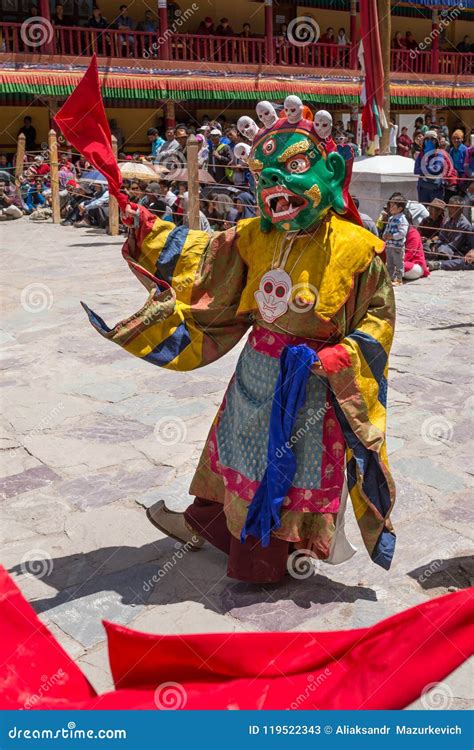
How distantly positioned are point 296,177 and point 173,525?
62.1 inches

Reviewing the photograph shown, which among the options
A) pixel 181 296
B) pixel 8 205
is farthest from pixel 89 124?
pixel 8 205

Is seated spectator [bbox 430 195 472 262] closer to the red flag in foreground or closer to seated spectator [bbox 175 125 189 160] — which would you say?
seated spectator [bbox 175 125 189 160]

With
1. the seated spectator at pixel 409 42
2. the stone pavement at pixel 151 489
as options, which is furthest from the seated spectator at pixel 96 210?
the seated spectator at pixel 409 42

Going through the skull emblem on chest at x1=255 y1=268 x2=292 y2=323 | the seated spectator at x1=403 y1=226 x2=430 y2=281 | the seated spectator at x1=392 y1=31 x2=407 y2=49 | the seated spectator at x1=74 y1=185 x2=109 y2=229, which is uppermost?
the seated spectator at x1=392 y1=31 x2=407 y2=49

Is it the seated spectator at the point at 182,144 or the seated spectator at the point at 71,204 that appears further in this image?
the seated spectator at the point at 71,204

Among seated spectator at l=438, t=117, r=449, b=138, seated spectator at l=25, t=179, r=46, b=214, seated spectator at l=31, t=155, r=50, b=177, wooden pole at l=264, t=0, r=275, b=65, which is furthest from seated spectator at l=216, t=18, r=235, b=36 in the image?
seated spectator at l=25, t=179, r=46, b=214

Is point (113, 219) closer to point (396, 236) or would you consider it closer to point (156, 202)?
point (156, 202)

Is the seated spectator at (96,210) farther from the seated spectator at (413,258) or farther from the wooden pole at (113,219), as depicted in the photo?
Answer: the seated spectator at (413,258)

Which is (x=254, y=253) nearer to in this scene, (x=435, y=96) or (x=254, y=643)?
(x=254, y=643)

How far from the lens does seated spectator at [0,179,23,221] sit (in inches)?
634

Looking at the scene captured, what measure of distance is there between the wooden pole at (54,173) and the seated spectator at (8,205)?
1.09 m

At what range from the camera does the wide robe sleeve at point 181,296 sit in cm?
339

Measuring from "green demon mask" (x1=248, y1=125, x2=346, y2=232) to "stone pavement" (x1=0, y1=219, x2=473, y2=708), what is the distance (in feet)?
4.73

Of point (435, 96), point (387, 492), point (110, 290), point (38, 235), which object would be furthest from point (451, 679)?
point (435, 96)
